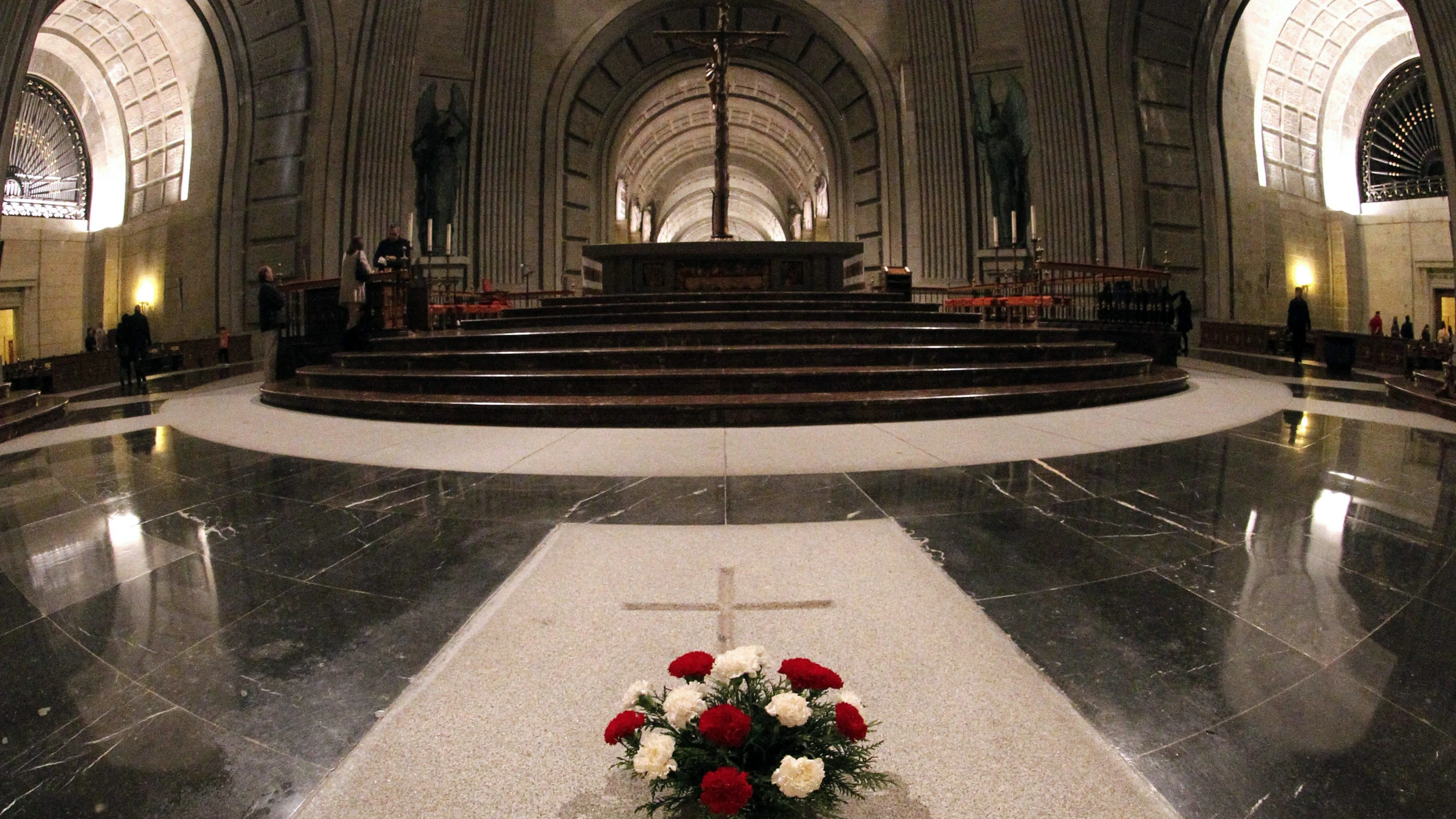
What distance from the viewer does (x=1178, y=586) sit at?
182 cm

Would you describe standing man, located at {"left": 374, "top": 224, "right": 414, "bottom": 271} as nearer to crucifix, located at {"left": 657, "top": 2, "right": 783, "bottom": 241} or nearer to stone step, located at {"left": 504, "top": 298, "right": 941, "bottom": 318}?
stone step, located at {"left": 504, "top": 298, "right": 941, "bottom": 318}

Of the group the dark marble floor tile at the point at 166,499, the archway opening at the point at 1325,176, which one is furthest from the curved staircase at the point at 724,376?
the archway opening at the point at 1325,176

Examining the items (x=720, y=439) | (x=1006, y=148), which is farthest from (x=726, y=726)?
(x=1006, y=148)

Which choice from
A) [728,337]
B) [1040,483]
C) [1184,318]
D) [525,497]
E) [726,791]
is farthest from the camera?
[1184,318]

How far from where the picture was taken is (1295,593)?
1771mm

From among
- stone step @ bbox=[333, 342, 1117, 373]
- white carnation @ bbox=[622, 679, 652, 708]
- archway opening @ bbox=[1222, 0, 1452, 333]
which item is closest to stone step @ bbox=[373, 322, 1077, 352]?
stone step @ bbox=[333, 342, 1117, 373]

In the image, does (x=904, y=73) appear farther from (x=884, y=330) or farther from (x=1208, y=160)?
(x=884, y=330)

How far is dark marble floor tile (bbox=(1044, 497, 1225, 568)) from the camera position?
210 cm

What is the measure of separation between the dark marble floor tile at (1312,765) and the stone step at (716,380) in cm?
429

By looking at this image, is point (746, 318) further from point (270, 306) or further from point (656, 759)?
point (656, 759)

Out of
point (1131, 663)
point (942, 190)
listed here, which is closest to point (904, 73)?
point (942, 190)

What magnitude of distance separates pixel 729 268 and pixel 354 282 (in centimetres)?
540

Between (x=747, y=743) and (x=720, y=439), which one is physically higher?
(x=720, y=439)

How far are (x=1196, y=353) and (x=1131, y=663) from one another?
14.2 m
